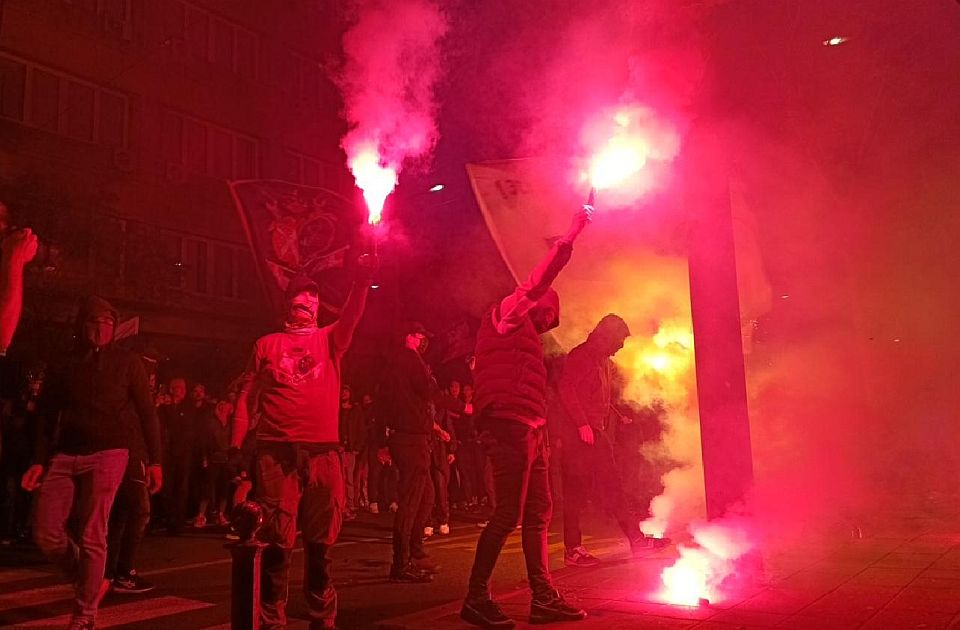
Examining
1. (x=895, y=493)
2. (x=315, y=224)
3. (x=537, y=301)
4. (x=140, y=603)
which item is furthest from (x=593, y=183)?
(x=315, y=224)

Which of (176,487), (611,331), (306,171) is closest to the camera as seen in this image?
(611,331)

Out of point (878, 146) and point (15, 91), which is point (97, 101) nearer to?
point (15, 91)

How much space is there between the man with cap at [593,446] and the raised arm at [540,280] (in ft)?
7.76

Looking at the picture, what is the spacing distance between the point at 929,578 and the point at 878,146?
26.9 ft

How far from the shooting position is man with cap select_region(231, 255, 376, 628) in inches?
163

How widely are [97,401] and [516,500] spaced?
2577mm

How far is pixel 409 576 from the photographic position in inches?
254

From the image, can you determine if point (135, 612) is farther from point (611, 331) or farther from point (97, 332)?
point (611, 331)

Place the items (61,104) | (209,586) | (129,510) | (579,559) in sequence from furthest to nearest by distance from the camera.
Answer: (61,104), (579,559), (209,586), (129,510)

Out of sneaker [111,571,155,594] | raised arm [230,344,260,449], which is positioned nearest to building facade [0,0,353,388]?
sneaker [111,571,155,594]

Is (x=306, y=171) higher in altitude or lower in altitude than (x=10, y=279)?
higher

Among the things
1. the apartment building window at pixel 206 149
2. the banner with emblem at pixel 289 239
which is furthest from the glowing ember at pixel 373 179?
the apartment building window at pixel 206 149

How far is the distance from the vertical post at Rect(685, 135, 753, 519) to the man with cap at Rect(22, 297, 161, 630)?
12.2ft

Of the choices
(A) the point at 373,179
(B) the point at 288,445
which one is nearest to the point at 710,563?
(B) the point at 288,445
